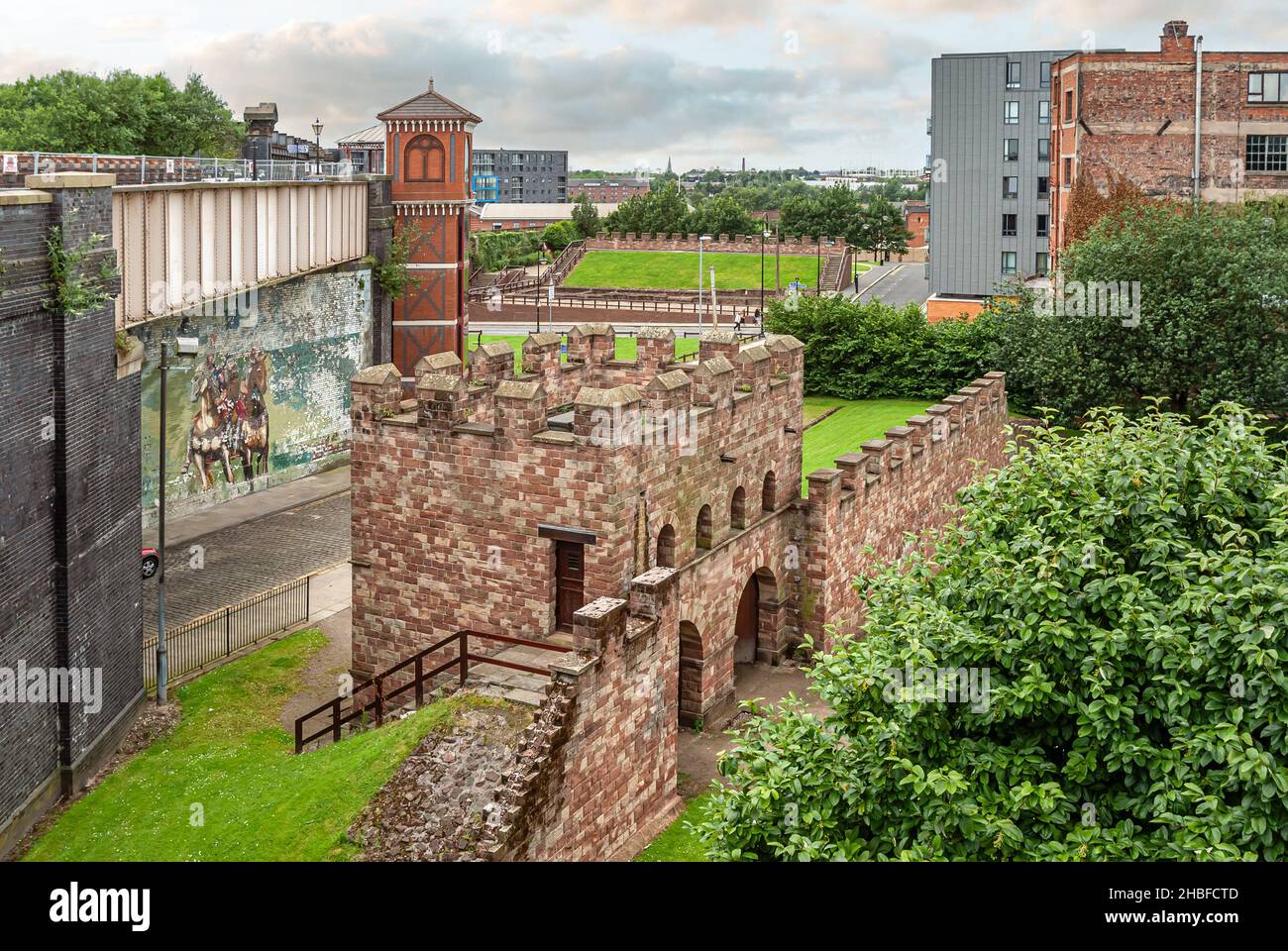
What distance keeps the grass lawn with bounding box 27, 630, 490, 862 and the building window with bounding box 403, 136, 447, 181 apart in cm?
2831

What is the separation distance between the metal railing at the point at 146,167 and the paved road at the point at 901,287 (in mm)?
55457

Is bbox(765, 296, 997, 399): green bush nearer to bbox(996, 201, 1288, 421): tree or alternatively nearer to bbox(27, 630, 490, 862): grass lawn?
bbox(996, 201, 1288, 421): tree

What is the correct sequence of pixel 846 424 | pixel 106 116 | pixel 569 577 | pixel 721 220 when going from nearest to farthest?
pixel 569 577
pixel 846 424
pixel 106 116
pixel 721 220

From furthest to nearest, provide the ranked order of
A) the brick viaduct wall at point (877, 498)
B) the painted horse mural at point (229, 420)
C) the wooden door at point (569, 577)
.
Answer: the painted horse mural at point (229, 420) → the brick viaduct wall at point (877, 498) → the wooden door at point (569, 577)

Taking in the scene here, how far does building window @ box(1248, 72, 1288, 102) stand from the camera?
5766 cm

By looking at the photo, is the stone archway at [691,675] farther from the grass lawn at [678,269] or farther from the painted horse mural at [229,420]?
the grass lawn at [678,269]

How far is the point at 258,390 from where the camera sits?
41.9 m

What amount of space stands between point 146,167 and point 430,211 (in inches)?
703

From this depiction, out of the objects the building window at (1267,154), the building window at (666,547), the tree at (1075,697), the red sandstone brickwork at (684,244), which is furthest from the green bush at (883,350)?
the red sandstone brickwork at (684,244)

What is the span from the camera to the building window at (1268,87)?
189ft

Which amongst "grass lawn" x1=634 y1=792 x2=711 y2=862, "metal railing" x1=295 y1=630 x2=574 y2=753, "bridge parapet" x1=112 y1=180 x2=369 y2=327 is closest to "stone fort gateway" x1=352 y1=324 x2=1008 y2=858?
"grass lawn" x1=634 y1=792 x2=711 y2=862

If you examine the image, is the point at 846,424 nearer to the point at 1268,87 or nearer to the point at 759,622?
the point at 759,622

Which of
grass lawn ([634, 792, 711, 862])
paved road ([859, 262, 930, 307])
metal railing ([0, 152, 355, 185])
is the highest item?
paved road ([859, 262, 930, 307])

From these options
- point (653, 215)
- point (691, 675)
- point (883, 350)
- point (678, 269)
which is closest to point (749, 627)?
point (691, 675)
